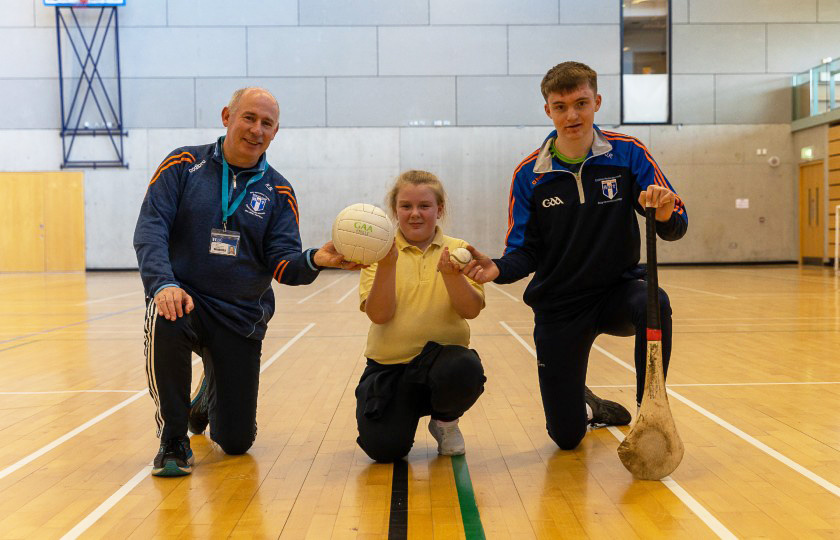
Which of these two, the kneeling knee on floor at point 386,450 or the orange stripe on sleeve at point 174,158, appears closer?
the kneeling knee on floor at point 386,450

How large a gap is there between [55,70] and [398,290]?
17.9 m

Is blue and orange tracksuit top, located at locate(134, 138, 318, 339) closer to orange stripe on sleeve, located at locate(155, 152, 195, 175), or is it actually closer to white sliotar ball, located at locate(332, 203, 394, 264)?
orange stripe on sleeve, located at locate(155, 152, 195, 175)

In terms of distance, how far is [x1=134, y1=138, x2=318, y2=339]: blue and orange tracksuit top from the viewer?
3.39m

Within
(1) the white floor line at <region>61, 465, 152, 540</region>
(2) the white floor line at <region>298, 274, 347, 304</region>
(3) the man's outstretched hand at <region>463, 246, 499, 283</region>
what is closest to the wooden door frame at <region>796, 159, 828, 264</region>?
(2) the white floor line at <region>298, 274, 347, 304</region>

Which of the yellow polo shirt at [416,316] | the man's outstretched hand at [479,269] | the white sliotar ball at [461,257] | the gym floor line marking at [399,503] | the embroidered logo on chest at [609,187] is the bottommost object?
the gym floor line marking at [399,503]

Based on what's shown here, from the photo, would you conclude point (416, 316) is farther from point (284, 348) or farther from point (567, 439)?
point (284, 348)

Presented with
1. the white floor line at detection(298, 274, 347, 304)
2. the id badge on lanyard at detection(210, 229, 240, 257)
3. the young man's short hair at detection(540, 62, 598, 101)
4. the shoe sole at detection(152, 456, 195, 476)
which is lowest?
the white floor line at detection(298, 274, 347, 304)

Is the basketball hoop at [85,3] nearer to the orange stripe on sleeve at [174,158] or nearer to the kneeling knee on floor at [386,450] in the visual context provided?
the orange stripe on sleeve at [174,158]

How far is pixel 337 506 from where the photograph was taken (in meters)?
2.86

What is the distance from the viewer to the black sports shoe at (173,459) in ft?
10.6

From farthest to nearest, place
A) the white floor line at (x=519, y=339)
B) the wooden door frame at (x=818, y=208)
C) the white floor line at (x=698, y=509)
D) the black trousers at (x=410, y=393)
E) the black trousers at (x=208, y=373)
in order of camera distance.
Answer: the wooden door frame at (x=818, y=208)
the white floor line at (x=519, y=339)
the black trousers at (x=410, y=393)
the black trousers at (x=208, y=373)
the white floor line at (x=698, y=509)

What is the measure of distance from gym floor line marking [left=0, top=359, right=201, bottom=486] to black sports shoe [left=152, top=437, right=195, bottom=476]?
2.01ft

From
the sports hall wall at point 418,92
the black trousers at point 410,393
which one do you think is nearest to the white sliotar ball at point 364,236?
the black trousers at point 410,393

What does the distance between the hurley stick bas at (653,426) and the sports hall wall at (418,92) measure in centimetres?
1582
